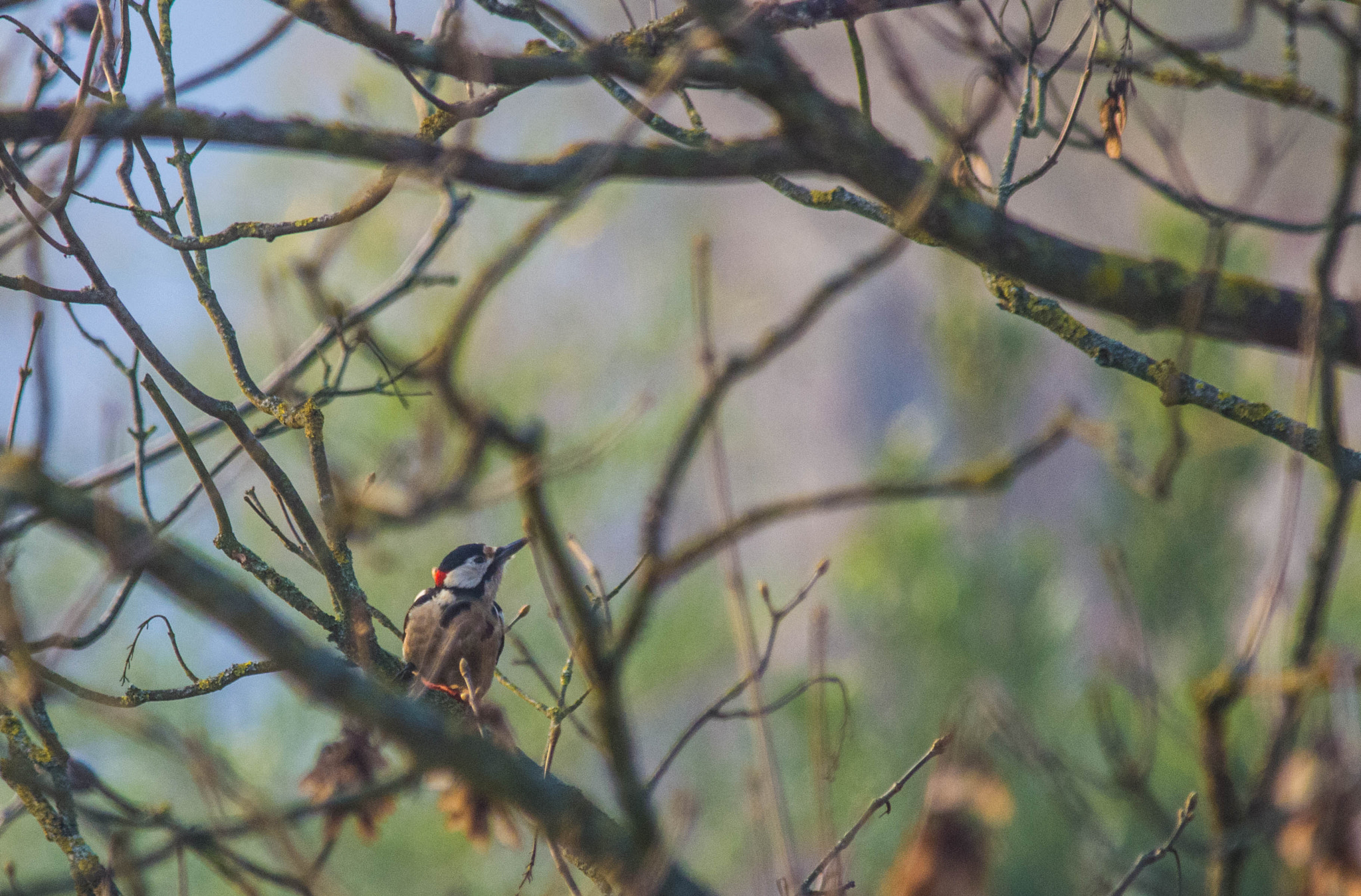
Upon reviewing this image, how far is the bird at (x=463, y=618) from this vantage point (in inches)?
129

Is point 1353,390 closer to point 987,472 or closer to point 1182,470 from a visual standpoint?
point 1182,470

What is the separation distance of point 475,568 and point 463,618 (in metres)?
0.49

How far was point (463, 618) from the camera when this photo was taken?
3219 millimetres

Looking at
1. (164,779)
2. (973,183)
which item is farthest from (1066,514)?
(973,183)

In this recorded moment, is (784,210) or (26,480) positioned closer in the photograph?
(26,480)

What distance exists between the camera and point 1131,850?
6926 mm

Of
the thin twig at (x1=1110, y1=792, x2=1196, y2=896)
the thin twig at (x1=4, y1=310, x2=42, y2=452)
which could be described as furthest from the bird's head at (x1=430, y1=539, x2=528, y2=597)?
the thin twig at (x1=1110, y1=792, x2=1196, y2=896)

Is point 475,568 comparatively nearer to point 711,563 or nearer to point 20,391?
point 20,391

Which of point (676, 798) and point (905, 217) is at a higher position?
point (905, 217)

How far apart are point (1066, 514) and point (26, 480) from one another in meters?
16.1

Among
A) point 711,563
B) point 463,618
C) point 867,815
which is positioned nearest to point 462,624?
point 463,618

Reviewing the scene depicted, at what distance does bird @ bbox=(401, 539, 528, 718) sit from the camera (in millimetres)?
3275

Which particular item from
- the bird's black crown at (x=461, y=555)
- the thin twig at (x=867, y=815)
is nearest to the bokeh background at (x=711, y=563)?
the bird's black crown at (x=461, y=555)

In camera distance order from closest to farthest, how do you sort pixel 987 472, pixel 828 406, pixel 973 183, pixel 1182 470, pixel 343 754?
pixel 987 472 → pixel 343 754 → pixel 973 183 → pixel 1182 470 → pixel 828 406
